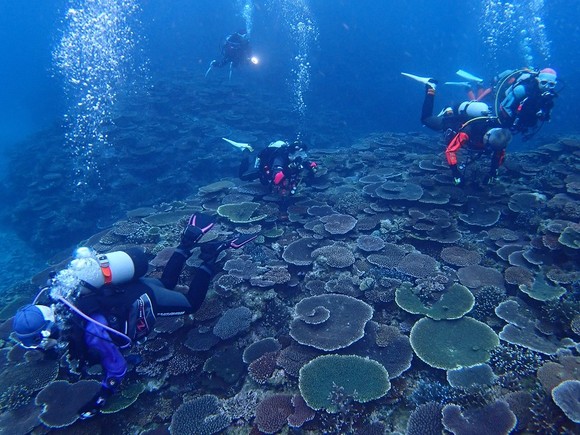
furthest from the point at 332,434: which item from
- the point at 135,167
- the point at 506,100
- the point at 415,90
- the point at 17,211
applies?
the point at 415,90

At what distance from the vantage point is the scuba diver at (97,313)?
3.20 m

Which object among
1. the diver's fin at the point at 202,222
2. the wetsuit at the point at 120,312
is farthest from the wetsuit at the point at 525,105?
the wetsuit at the point at 120,312

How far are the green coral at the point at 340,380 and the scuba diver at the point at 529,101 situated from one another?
634 cm

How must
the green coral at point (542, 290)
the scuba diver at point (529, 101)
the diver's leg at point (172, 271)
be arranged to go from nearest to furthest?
the green coral at point (542, 290) → the diver's leg at point (172, 271) → the scuba diver at point (529, 101)

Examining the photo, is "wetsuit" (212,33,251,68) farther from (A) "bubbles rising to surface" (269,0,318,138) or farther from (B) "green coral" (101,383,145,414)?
(A) "bubbles rising to surface" (269,0,318,138)

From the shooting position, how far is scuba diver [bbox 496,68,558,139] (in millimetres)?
6695

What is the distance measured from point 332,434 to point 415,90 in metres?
50.9

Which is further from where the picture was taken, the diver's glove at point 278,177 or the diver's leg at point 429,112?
the diver's leg at point 429,112

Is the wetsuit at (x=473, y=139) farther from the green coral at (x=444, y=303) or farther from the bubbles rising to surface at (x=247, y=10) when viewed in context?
the bubbles rising to surface at (x=247, y=10)

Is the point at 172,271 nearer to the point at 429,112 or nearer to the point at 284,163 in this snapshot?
the point at 284,163

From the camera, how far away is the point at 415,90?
4641 centimetres

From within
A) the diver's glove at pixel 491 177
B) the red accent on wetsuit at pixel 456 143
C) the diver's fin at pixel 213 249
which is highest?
the red accent on wetsuit at pixel 456 143

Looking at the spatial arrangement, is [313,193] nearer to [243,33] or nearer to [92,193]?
[243,33]

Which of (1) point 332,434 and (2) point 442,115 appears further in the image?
(2) point 442,115
